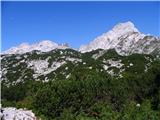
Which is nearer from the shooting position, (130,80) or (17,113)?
(17,113)

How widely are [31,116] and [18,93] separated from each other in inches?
3744

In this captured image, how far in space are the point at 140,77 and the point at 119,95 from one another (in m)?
20.7

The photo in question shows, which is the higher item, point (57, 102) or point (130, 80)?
point (130, 80)

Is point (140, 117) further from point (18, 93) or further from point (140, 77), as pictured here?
point (18, 93)

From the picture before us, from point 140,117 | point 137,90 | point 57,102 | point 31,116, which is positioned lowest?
point 31,116

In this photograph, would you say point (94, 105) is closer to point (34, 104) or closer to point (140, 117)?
point (34, 104)

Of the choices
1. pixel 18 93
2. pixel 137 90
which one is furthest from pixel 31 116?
pixel 18 93

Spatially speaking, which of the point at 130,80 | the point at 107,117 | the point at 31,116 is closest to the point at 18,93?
the point at 130,80

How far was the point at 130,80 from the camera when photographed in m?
110

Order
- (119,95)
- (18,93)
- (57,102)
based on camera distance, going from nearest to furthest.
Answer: (57,102), (119,95), (18,93)

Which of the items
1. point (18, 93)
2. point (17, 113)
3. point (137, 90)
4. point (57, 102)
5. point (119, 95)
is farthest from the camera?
point (18, 93)

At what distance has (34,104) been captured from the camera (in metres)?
84.4

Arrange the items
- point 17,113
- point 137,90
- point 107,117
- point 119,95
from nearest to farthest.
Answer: point 17,113
point 107,117
point 119,95
point 137,90

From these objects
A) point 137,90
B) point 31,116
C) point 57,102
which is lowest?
point 31,116
